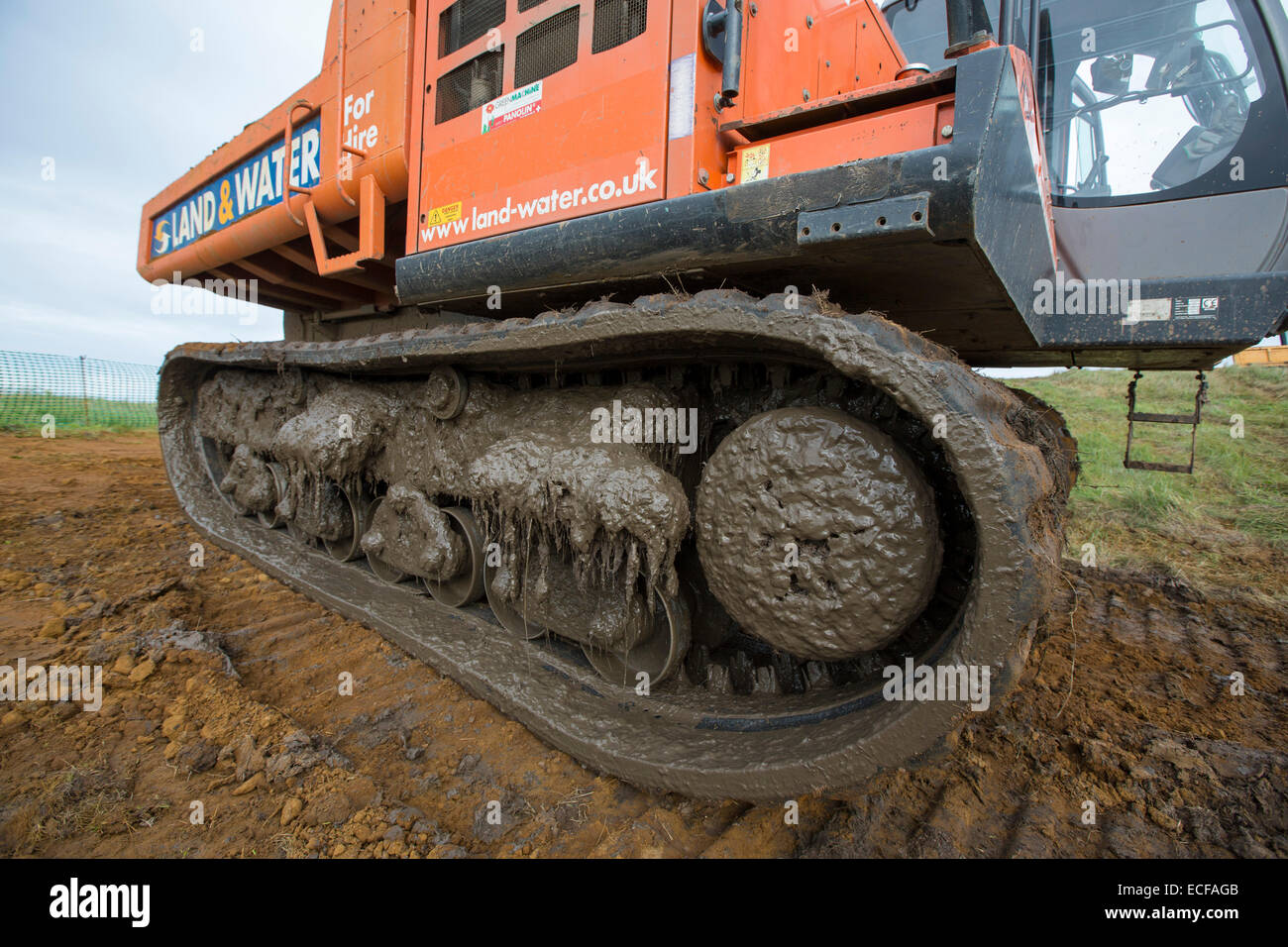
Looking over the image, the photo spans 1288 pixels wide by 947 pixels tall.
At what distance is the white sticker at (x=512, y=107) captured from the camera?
7.02ft

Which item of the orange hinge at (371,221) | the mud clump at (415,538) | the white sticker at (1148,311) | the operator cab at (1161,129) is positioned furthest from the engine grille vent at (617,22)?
the white sticker at (1148,311)

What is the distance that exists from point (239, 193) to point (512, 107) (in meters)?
2.80

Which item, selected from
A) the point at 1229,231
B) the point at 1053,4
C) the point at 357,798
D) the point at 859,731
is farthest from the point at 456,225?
the point at 1229,231

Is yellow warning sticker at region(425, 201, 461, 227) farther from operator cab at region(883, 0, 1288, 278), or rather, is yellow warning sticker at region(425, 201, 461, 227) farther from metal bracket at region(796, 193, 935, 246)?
operator cab at region(883, 0, 1288, 278)

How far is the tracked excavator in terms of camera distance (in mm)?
1458

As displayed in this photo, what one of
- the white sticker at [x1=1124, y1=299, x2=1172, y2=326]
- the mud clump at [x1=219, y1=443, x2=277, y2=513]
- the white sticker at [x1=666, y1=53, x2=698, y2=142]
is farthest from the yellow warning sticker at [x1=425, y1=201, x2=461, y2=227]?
the white sticker at [x1=1124, y1=299, x2=1172, y2=326]

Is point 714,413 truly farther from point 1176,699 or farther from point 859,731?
point 1176,699

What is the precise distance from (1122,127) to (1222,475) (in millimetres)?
5034

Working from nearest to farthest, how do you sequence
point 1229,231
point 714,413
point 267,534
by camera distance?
point 714,413 < point 1229,231 < point 267,534

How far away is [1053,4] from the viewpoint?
9.93 ft

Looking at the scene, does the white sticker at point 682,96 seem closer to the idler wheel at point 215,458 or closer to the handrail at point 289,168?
the handrail at point 289,168

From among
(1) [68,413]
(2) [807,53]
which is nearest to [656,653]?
(2) [807,53]

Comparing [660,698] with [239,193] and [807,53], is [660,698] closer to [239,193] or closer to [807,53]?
[807,53]

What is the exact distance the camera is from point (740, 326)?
4.92ft
